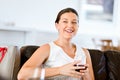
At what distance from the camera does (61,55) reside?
1.65 meters

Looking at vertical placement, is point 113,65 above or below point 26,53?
below

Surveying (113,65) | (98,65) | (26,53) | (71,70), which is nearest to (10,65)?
(26,53)

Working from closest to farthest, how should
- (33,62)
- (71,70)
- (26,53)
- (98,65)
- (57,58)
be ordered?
(71,70) → (33,62) → (57,58) → (26,53) → (98,65)

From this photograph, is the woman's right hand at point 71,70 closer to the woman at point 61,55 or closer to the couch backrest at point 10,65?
the woman at point 61,55

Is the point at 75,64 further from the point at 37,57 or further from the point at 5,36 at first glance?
Answer: the point at 5,36

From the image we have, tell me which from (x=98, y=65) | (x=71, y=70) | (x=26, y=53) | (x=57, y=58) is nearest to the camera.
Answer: (x=71, y=70)

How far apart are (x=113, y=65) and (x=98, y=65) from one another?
152mm

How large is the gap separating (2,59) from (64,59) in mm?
450

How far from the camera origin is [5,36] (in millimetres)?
4043

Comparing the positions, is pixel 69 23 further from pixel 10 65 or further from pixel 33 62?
pixel 10 65

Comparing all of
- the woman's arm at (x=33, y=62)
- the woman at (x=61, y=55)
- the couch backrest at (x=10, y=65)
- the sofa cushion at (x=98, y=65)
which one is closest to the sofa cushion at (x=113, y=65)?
the sofa cushion at (x=98, y=65)

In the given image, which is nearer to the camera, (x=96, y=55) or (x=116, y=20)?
(x=96, y=55)

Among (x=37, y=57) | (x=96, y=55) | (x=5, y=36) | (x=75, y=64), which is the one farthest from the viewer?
(x=5, y=36)

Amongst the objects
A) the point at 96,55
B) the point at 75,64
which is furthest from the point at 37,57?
the point at 96,55
